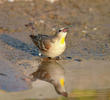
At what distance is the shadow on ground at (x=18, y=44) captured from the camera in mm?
9852

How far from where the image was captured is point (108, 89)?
7492mm

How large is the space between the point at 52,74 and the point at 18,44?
2430 millimetres

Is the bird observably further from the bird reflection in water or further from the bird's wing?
the bird reflection in water

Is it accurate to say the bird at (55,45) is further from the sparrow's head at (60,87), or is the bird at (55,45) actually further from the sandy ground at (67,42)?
the sparrow's head at (60,87)

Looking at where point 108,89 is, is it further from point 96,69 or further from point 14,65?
point 14,65

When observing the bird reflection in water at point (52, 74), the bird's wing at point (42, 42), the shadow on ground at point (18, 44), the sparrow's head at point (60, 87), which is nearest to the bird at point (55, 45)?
the bird's wing at point (42, 42)

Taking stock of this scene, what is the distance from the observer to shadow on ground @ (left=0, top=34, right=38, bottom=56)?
32.3 ft

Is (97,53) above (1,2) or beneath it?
beneath

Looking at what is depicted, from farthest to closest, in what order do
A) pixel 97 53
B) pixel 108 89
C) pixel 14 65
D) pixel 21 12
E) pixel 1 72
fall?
pixel 21 12, pixel 97 53, pixel 14 65, pixel 1 72, pixel 108 89

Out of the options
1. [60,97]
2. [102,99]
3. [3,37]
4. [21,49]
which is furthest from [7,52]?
[102,99]

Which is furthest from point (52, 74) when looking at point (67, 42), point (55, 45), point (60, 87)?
point (67, 42)

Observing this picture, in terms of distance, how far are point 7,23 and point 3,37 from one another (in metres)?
1.20

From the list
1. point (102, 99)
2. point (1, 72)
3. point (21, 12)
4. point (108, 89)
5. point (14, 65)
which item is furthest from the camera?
point (21, 12)

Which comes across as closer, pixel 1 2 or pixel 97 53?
pixel 97 53
